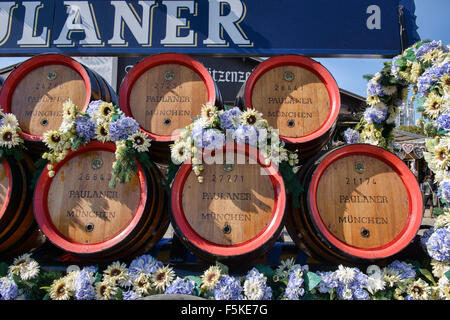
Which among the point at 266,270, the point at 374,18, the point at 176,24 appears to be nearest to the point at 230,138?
the point at 266,270

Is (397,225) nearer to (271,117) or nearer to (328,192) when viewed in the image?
(328,192)

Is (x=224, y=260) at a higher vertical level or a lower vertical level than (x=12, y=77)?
lower

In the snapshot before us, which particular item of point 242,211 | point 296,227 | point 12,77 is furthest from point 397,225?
point 12,77

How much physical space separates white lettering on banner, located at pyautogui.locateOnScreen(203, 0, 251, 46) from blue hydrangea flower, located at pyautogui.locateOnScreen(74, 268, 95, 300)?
2.82 metres

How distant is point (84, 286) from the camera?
2.10 m

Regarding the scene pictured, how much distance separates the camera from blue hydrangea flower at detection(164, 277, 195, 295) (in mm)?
2080

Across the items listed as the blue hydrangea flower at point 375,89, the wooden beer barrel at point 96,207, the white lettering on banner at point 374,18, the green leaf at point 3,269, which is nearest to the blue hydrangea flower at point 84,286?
the wooden beer barrel at point 96,207

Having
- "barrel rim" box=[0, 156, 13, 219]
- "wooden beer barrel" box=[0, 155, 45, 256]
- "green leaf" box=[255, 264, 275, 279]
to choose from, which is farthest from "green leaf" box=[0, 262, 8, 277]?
"green leaf" box=[255, 264, 275, 279]

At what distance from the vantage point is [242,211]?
2264 millimetres

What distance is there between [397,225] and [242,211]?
3.84 ft

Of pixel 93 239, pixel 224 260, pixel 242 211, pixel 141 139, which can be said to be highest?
pixel 141 139

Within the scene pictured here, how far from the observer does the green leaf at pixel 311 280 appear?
7.17 feet

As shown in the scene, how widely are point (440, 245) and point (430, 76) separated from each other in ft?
4.57

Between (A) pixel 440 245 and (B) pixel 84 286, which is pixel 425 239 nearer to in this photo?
(A) pixel 440 245
